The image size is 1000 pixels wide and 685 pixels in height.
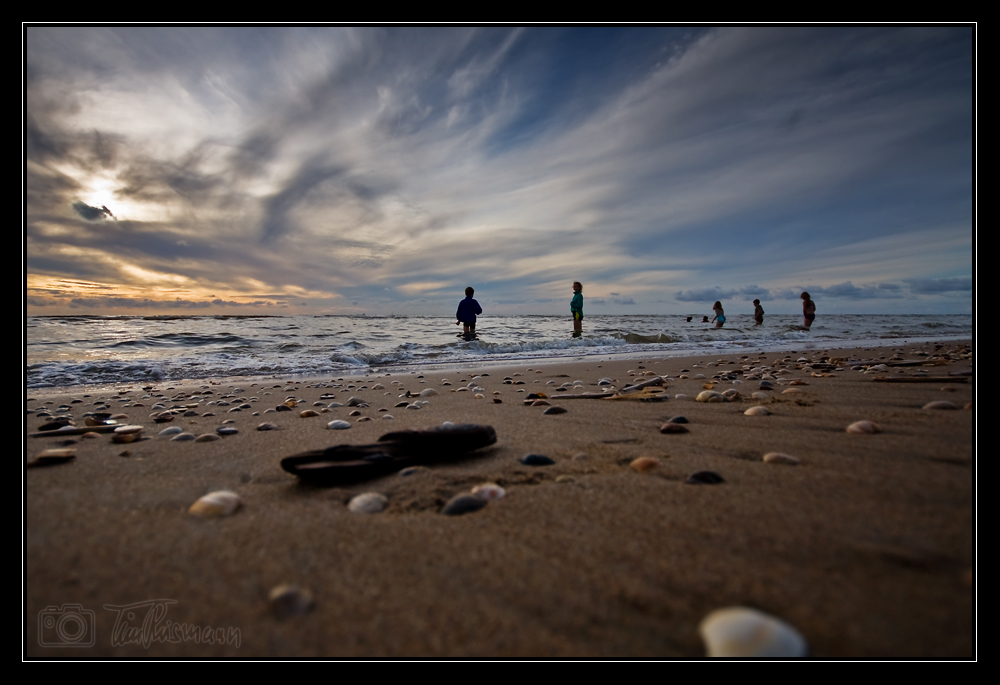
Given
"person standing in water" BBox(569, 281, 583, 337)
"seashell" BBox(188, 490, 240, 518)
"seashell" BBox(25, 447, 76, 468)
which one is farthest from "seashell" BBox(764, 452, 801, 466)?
"person standing in water" BBox(569, 281, 583, 337)

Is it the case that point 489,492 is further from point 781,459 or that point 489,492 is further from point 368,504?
point 781,459

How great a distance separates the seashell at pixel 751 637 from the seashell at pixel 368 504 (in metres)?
1.07

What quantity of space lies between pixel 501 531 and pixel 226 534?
86 centimetres

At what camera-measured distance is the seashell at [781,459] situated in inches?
70.2

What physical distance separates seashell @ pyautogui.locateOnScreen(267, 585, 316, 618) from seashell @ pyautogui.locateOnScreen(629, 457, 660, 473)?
1334 millimetres

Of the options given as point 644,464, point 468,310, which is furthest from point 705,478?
point 468,310

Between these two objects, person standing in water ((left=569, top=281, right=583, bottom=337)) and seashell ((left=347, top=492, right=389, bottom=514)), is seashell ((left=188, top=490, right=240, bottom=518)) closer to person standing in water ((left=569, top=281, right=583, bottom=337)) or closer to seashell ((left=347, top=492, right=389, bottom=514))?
seashell ((left=347, top=492, right=389, bottom=514))

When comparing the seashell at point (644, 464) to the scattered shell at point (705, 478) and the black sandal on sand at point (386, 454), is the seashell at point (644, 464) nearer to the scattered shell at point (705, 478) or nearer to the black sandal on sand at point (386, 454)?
the scattered shell at point (705, 478)

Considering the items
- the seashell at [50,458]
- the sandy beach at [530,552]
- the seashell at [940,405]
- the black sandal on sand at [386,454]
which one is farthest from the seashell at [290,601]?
the seashell at [940,405]

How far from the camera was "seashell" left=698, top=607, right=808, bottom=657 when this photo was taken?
2.60 ft
